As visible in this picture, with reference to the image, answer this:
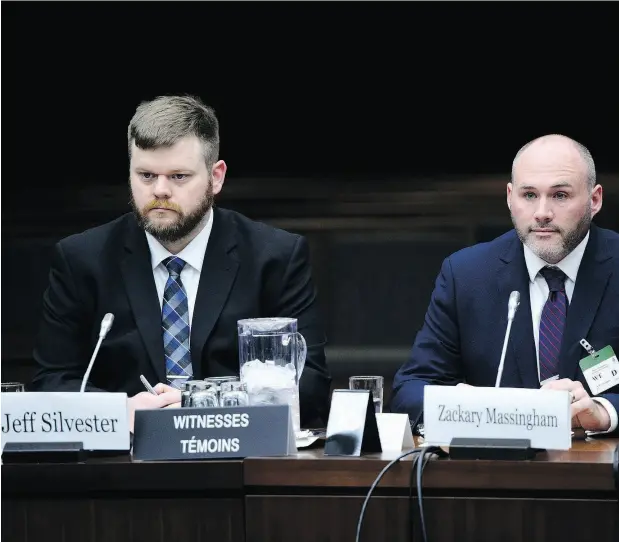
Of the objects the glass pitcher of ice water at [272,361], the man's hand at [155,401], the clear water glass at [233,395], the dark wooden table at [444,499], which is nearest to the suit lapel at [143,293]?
the man's hand at [155,401]

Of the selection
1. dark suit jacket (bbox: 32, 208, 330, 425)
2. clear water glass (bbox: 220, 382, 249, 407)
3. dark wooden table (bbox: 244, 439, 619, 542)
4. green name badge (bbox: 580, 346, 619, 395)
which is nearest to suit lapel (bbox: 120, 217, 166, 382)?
dark suit jacket (bbox: 32, 208, 330, 425)

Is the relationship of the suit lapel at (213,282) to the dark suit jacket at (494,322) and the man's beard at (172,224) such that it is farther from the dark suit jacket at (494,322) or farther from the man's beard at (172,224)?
the dark suit jacket at (494,322)

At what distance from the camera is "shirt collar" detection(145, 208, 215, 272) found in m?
3.18

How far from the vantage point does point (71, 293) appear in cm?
318

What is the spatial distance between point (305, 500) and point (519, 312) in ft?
3.48

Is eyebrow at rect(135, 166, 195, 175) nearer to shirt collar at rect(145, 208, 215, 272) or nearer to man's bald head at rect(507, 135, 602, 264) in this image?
shirt collar at rect(145, 208, 215, 272)

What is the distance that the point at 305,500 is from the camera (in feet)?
7.44

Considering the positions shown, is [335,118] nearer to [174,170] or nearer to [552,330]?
[174,170]

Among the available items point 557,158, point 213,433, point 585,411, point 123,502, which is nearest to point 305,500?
point 213,433

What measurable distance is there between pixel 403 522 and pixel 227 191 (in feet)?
7.53

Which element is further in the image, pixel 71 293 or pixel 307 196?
pixel 307 196

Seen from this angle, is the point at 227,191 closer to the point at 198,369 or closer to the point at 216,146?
the point at 216,146

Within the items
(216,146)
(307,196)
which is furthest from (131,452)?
(307,196)

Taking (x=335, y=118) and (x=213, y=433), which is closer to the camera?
(x=213, y=433)
